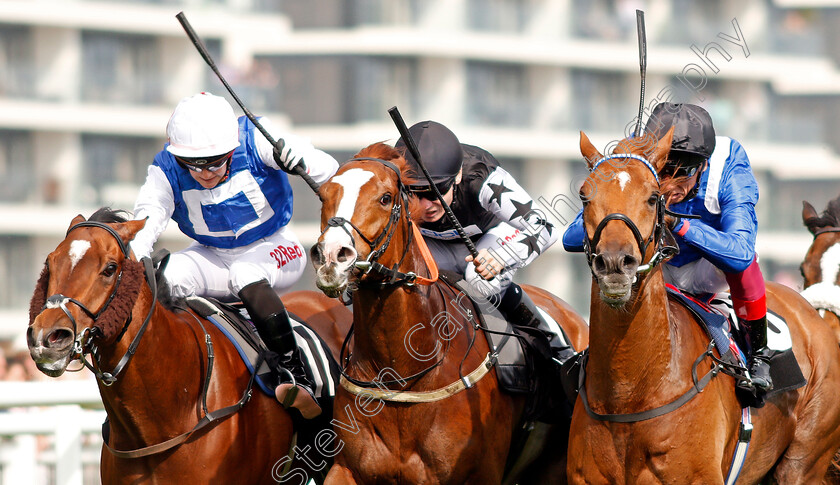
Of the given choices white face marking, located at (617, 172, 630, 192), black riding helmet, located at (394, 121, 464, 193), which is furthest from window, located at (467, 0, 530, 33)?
white face marking, located at (617, 172, 630, 192)

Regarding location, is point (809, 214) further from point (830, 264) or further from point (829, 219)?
point (830, 264)

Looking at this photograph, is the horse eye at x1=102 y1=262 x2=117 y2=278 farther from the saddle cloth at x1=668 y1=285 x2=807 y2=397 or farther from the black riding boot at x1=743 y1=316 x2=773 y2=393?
the black riding boot at x1=743 y1=316 x2=773 y2=393

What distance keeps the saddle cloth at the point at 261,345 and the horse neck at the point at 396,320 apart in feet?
2.59

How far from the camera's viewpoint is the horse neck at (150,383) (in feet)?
15.2

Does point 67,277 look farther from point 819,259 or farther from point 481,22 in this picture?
point 481,22

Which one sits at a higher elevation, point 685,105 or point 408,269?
point 685,105

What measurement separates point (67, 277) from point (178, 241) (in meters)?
26.8

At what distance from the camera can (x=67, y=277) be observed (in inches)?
171

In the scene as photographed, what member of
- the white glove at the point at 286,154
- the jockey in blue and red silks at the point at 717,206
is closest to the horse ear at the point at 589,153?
A: the jockey in blue and red silks at the point at 717,206

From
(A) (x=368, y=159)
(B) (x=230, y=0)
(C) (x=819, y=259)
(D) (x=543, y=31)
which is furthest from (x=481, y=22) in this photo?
(A) (x=368, y=159)

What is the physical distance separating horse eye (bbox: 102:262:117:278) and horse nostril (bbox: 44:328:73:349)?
323 millimetres

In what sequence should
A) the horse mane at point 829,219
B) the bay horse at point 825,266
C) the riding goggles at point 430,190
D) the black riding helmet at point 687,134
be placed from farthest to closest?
the horse mane at point 829,219, the bay horse at point 825,266, the riding goggles at point 430,190, the black riding helmet at point 687,134

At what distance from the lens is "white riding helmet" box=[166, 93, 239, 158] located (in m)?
5.15

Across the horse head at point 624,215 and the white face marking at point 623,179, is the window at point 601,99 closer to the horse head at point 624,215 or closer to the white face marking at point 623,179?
the horse head at point 624,215
